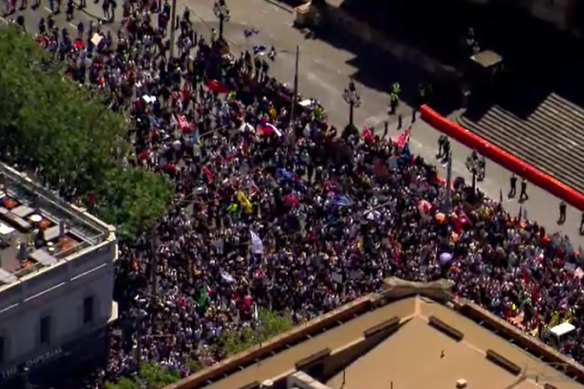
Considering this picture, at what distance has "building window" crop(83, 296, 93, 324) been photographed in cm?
10831

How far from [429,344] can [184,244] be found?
29357mm

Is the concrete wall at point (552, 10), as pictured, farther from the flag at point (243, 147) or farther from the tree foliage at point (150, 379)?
the tree foliage at point (150, 379)

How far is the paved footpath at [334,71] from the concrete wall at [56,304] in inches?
1073

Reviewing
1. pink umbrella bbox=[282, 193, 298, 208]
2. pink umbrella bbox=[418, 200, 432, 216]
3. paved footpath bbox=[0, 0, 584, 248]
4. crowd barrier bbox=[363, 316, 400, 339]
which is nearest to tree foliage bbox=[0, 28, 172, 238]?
pink umbrella bbox=[282, 193, 298, 208]

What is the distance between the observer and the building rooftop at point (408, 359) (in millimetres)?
86500

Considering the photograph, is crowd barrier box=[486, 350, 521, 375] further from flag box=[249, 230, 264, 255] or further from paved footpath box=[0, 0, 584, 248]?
paved footpath box=[0, 0, 584, 248]

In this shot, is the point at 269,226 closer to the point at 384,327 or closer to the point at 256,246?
the point at 256,246

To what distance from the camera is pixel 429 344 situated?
8869 centimetres

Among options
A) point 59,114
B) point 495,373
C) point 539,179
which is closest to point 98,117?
point 59,114

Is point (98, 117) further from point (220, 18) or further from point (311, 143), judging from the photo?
point (220, 18)

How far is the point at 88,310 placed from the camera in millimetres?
108625

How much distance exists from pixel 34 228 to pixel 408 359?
26.3m

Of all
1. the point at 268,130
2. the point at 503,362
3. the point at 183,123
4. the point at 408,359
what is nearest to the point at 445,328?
the point at 408,359

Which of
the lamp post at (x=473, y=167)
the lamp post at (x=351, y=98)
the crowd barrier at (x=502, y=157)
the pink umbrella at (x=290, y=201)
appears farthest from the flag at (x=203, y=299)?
the crowd barrier at (x=502, y=157)
